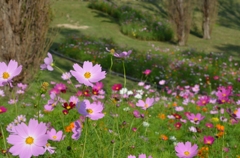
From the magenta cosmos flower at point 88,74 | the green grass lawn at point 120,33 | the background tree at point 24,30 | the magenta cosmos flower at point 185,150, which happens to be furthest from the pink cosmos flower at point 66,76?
the green grass lawn at point 120,33

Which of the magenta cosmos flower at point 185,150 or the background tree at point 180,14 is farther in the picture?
the background tree at point 180,14

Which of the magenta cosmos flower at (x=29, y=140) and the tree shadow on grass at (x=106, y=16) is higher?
the magenta cosmos flower at (x=29, y=140)

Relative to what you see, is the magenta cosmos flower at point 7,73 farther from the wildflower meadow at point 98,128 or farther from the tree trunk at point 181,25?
the tree trunk at point 181,25

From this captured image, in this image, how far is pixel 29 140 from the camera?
1238 millimetres

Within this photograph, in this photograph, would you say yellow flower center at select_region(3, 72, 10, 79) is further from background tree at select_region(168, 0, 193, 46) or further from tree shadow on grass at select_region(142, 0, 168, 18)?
tree shadow on grass at select_region(142, 0, 168, 18)

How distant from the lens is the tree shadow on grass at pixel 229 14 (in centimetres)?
2027

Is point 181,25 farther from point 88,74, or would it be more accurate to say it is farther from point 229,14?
point 88,74

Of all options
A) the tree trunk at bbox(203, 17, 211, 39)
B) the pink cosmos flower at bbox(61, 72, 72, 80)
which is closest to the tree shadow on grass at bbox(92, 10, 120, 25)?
the tree trunk at bbox(203, 17, 211, 39)

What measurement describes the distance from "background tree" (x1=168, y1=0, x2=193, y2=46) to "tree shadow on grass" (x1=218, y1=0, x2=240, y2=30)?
23.5 feet

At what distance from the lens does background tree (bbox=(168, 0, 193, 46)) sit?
13.1 m

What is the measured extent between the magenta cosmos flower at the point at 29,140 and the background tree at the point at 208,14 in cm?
1496

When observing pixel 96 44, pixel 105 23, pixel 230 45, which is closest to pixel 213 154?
pixel 96 44

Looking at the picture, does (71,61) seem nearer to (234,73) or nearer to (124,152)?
(234,73)

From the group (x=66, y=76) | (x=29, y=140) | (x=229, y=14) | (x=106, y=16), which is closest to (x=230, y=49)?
(x=106, y=16)
